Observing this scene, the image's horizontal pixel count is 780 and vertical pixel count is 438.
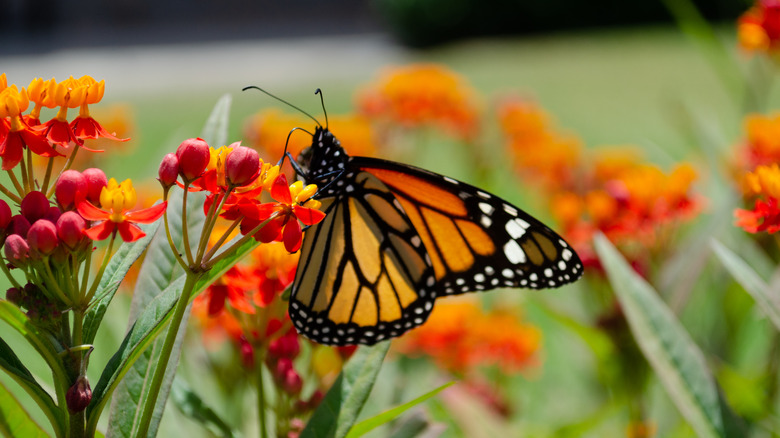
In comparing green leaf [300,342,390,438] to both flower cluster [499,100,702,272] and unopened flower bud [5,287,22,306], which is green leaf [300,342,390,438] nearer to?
unopened flower bud [5,287,22,306]

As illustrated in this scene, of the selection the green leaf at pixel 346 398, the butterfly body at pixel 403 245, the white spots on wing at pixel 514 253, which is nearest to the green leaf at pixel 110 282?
the green leaf at pixel 346 398

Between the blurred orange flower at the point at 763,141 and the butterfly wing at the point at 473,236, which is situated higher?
the blurred orange flower at the point at 763,141

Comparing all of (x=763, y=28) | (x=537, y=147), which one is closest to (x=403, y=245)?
(x=763, y=28)

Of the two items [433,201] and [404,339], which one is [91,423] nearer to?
[433,201]

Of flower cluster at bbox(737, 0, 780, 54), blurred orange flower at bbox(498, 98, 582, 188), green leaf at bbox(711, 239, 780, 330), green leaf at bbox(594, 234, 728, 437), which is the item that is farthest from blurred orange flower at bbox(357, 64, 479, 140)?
green leaf at bbox(711, 239, 780, 330)

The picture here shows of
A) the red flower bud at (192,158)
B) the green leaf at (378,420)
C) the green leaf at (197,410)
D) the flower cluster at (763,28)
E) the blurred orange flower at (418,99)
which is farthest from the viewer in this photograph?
the blurred orange flower at (418,99)

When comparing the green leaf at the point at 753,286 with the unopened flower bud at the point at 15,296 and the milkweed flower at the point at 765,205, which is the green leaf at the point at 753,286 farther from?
the unopened flower bud at the point at 15,296
